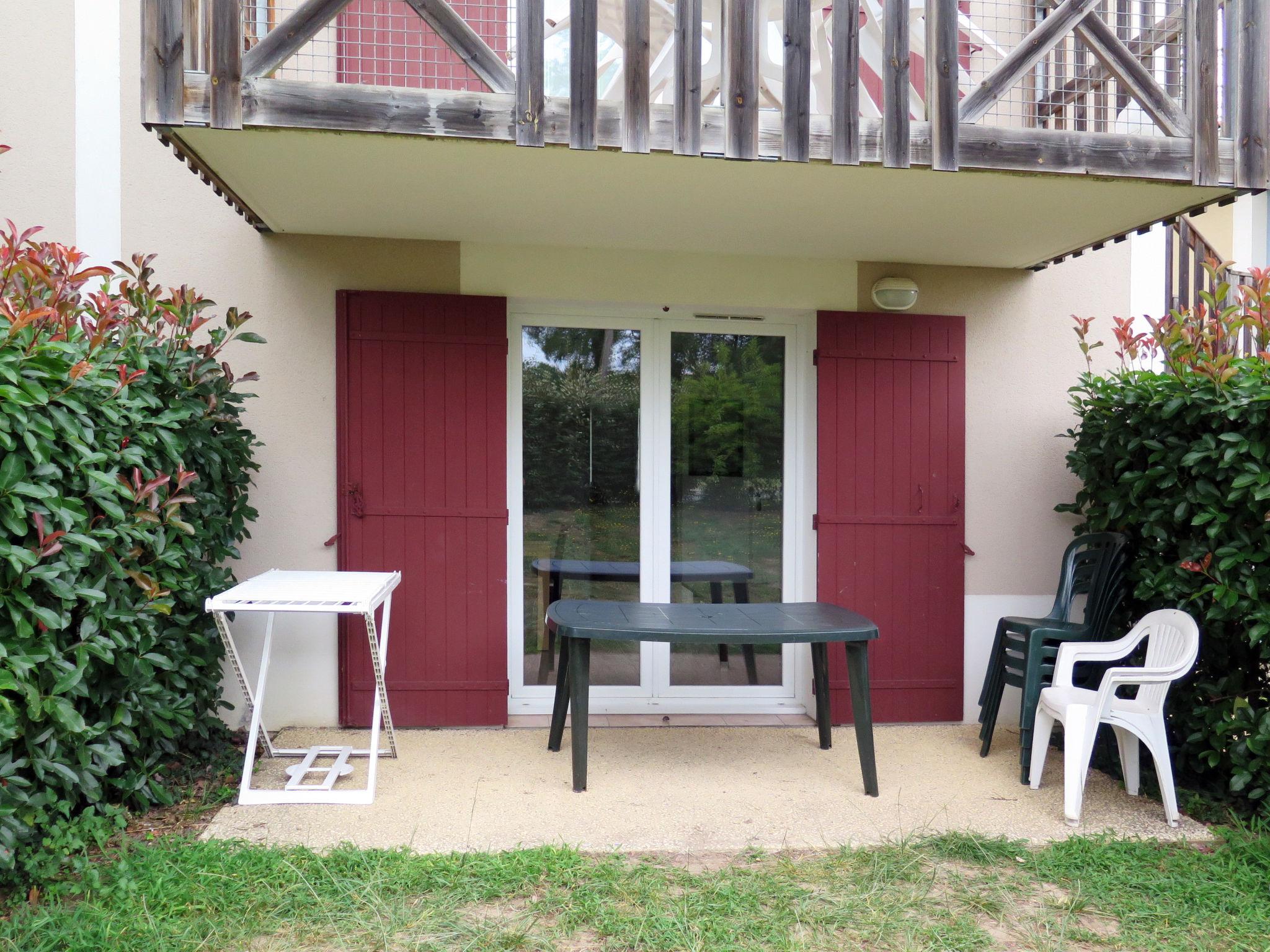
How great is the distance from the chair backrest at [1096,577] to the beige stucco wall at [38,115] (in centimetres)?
504

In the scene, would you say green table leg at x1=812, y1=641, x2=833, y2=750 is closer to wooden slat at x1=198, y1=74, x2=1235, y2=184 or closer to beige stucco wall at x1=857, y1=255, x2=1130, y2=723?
beige stucco wall at x1=857, y1=255, x2=1130, y2=723

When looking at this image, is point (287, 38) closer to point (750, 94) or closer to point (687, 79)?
point (687, 79)

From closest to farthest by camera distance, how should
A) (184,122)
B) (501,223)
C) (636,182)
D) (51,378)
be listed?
(51,378), (184,122), (636,182), (501,223)

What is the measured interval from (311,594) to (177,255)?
1949 millimetres

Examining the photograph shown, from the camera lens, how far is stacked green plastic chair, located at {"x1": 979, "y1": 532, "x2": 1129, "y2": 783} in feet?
12.4

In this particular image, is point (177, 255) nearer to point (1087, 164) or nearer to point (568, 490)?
point (568, 490)

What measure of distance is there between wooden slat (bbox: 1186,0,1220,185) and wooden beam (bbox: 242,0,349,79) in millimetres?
3248

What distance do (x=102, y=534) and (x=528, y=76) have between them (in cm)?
205

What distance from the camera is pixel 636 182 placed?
340 centimetres

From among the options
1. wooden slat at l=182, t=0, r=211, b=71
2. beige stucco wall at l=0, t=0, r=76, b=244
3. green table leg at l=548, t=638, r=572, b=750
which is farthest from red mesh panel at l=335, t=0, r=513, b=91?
green table leg at l=548, t=638, r=572, b=750

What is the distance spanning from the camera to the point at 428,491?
4.32 m

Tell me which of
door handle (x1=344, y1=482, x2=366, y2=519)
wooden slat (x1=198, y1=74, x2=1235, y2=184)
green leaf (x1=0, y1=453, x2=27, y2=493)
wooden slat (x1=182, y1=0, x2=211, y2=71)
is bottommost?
door handle (x1=344, y1=482, x2=366, y2=519)

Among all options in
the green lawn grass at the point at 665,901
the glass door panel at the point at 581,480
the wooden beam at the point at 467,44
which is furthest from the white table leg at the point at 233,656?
the wooden beam at the point at 467,44

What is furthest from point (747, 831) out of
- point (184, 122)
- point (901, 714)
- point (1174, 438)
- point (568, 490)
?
point (184, 122)
